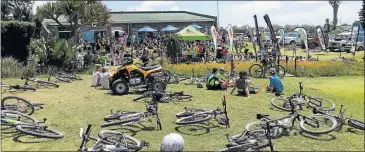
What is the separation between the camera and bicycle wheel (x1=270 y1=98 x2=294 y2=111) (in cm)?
1168

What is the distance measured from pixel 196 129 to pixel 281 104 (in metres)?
3.89

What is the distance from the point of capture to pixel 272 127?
8.55 metres

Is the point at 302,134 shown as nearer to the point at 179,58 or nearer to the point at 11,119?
the point at 11,119

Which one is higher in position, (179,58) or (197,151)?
(179,58)

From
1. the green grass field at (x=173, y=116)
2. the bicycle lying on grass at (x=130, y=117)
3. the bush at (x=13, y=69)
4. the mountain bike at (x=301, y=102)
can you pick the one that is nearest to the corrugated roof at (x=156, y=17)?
the bush at (x=13, y=69)

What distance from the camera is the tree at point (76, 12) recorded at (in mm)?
25592

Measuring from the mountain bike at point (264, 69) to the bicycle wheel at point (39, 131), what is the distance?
501 inches

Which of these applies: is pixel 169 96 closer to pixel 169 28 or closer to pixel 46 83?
pixel 46 83

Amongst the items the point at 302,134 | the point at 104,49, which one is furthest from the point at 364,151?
the point at 104,49

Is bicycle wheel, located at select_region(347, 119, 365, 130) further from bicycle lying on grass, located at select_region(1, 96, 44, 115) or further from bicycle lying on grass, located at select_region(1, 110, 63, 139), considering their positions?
bicycle lying on grass, located at select_region(1, 96, 44, 115)

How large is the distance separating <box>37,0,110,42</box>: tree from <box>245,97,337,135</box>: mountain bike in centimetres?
1936

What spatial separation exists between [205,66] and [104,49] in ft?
38.9

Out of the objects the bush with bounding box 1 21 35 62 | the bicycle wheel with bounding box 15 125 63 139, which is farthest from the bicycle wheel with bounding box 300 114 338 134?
the bush with bounding box 1 21 35 62

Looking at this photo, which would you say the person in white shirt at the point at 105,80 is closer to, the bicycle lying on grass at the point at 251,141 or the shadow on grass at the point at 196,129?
the shadow on grass at the point at 196,129
